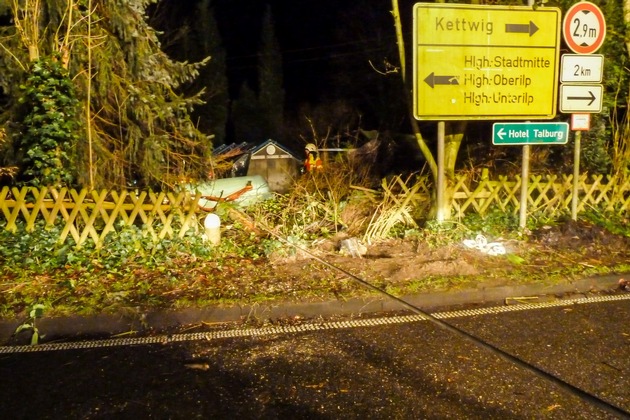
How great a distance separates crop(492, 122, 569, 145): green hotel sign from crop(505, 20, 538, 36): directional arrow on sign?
1248mm

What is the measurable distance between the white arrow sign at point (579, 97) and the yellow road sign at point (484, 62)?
19 cm

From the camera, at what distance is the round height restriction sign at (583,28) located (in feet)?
25.5

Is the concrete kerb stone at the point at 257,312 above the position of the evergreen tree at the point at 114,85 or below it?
below

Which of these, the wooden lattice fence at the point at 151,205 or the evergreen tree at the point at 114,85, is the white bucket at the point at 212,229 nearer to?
the wooden lattice fence at the point at 151,205

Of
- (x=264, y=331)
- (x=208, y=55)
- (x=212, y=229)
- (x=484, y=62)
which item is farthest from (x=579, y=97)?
(x=208, y=55)

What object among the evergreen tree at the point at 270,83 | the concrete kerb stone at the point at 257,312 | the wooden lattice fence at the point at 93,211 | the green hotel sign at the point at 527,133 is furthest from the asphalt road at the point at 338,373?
the evergreen tree at the point at 270,83

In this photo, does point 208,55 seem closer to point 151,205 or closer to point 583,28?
point 151,205

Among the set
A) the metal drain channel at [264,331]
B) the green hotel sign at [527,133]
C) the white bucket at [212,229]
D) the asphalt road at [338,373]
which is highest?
the green hotel sign at [527,133]

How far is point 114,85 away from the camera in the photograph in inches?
378

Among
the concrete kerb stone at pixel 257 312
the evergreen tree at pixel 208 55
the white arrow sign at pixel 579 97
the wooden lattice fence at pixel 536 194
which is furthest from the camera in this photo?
the evergreen tree at pixel 208 55

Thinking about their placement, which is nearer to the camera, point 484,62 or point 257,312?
point 257,312

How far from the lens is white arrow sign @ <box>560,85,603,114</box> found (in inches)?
312

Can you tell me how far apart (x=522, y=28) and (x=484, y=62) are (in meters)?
0.71

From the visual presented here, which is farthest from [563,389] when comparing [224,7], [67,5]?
[224,7]
